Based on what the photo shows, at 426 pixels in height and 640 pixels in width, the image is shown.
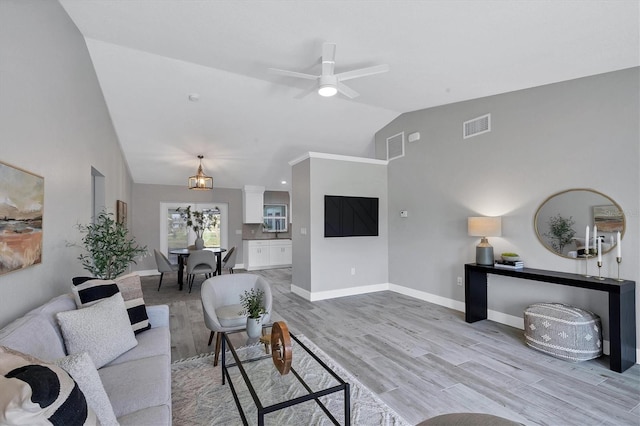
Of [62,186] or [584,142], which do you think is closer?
[62,186]

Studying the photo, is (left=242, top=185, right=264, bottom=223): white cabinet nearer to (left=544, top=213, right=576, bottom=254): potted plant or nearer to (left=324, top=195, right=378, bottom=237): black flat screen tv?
(left=324, top=195, right=378, bottom=237): black flat screen tv

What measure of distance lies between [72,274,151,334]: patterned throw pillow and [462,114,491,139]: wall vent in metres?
4.38

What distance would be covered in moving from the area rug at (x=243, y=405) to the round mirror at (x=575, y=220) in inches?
106

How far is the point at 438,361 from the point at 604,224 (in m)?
2.14

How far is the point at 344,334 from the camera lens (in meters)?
3.49

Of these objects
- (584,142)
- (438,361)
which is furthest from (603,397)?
(584,142)

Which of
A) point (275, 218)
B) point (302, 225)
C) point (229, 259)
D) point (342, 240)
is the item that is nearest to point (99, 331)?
point (302, 225)

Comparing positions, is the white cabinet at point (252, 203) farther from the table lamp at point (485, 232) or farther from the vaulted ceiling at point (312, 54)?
the table lamp at point (485, 232)

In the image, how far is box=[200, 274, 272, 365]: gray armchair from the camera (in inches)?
107

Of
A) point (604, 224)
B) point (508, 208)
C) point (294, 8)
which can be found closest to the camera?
point (294, 8)

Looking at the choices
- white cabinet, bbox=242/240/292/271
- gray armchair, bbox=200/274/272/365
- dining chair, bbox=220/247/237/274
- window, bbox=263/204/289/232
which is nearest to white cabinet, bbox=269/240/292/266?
white cabinet, bbox=242/240/292/271

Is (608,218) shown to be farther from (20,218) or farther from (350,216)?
(20,218)

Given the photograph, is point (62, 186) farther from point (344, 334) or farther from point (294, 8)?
point (344, 334)

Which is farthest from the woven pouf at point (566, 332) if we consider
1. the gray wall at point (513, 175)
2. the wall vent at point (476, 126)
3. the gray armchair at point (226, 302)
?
the gray armchair at point (226, 302)
